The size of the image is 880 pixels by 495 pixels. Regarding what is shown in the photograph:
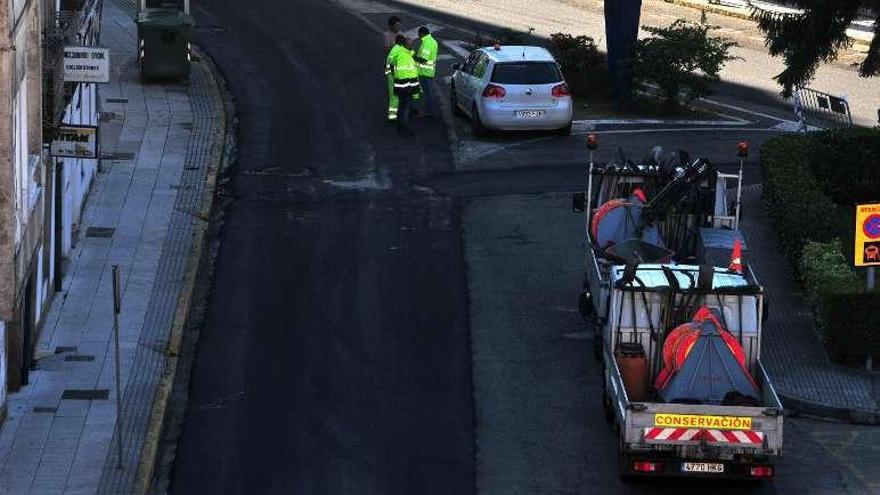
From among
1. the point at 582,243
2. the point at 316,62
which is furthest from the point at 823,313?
the point at 316,62

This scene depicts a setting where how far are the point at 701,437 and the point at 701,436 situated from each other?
1 cm

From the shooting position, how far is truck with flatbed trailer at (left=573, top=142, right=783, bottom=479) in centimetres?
1930

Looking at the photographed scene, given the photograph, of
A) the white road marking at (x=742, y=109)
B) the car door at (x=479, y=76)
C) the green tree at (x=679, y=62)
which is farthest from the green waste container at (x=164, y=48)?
the white road marking at (x=742, y=109)

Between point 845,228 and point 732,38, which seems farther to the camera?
point 732,38

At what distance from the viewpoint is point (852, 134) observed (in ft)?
108

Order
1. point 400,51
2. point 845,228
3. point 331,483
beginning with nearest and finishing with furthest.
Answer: point 331,483 → point 845,228 → point 400,51

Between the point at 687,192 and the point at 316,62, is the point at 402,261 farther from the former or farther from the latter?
the point at 316,62

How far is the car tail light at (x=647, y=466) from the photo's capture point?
19453mm

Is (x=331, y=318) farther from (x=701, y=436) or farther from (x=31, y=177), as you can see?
(x=701, y=436)

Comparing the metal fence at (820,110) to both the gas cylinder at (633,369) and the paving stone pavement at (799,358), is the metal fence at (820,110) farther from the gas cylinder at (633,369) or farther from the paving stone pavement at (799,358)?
the gas cylinder at (633,369)

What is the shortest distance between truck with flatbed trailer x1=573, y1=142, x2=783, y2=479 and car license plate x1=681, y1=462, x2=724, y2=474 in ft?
0.05

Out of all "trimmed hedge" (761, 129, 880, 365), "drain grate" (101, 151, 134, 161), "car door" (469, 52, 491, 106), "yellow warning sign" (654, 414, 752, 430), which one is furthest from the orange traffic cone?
"drain grate" (101, 151, 134, 161)

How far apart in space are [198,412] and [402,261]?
6.70m

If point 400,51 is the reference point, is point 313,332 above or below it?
below
